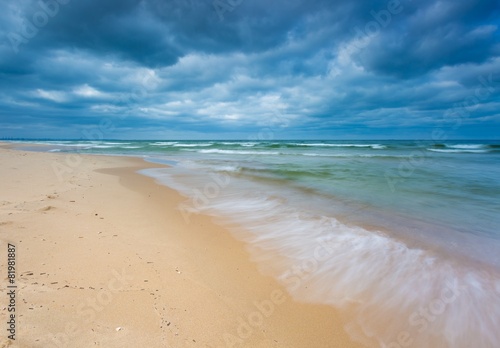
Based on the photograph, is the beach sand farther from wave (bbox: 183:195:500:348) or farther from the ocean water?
the ocean water

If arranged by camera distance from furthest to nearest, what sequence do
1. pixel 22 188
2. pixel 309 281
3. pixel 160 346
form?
pixel 22 188, pixel 309 281, pixel 160 346

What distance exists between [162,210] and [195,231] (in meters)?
1.78

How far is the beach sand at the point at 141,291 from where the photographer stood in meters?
2.31

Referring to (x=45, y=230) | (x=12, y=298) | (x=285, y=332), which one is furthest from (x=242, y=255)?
(x=45, y=230)

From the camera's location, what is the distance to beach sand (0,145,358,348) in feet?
7.58

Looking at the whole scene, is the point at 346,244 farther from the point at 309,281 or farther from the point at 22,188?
the point at 22,188

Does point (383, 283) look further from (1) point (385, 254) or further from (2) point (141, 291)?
(2) point (141, 291)

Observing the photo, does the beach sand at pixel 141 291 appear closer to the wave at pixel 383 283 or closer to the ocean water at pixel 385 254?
the wave at pixel 383 283

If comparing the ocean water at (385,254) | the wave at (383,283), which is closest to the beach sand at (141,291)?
the wave at (383,283)

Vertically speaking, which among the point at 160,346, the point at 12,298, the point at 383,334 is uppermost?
the point at 12,298

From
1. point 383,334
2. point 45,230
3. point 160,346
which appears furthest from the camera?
point 45,230

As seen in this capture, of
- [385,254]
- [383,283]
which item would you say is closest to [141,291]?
[383,283]

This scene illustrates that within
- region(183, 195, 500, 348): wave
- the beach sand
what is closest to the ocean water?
region(183, 195, 500, 348): wave

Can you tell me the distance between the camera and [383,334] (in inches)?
105
